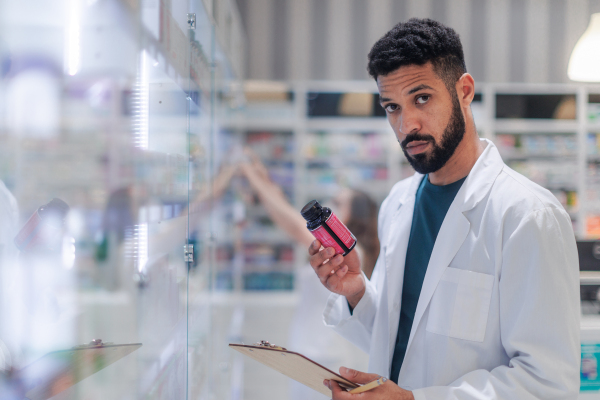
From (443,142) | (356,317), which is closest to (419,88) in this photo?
(443,142)

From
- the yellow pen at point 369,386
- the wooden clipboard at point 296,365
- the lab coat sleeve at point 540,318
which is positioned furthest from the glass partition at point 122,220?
the lab coat sleeve at point 540,318

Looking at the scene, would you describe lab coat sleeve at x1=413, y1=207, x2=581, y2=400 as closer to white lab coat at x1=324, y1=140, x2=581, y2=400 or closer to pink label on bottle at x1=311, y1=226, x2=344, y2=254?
white lab coat at x1=324, y1=140, x2=581, y2=400

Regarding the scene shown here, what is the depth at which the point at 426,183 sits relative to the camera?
1266 millimetres

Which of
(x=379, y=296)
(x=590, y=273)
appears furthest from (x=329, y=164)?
(x=379, y=296)

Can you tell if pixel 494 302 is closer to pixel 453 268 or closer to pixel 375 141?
pixel 453 268

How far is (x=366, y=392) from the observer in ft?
2.99

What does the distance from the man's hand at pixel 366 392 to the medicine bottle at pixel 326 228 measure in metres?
0.27

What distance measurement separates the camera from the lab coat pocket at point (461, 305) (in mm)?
972

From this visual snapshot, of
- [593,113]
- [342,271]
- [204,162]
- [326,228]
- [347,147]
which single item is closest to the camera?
[326,228]

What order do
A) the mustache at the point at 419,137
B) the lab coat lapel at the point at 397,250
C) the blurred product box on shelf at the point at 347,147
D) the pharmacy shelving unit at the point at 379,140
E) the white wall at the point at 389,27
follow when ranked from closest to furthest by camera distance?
the mustache at the point at 419,137 < the lab coat lapel at the point at 397,250 < the white wall at the point at 389,27 < the pharmacy shelving unit at the point at 379,140 < the blurred product box on shelf at the point at 347,147

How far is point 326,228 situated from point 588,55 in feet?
10.2

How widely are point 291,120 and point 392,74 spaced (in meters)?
3.21

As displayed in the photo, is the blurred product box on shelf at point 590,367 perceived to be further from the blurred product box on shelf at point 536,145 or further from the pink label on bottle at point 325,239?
the blurred product box on shelf at point 536,145

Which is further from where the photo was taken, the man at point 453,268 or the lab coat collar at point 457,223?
the lab coat collar at point 457,223
